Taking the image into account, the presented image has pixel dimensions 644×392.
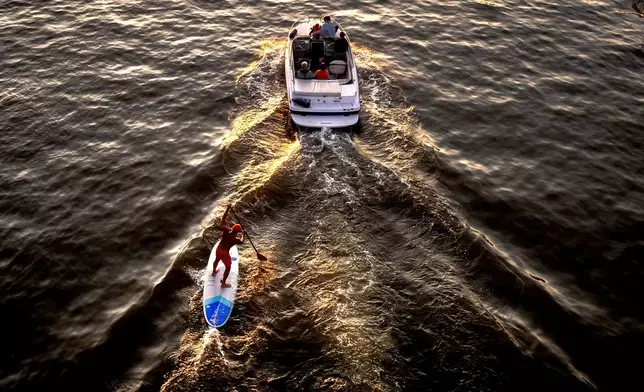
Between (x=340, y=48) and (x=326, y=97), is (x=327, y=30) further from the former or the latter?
(x=326, y=97)

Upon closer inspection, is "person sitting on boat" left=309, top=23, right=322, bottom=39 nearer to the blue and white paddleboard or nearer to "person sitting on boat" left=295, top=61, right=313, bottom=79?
"person sitting on boat" left=295, top=61, right=313, bottom=79

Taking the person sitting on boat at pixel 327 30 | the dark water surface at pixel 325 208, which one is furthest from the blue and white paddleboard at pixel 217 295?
the person sitting on boat at pixel 327 30

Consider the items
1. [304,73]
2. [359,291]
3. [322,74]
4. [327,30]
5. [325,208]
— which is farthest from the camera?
[327,30]

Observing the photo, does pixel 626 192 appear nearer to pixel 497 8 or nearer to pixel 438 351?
pixel 438 351

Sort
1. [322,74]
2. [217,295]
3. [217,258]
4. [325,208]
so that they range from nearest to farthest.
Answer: [217,295] → [217,258] → [325,208] → [322,74]

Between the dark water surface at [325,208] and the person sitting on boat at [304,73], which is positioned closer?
the dark water surface at [325,208]

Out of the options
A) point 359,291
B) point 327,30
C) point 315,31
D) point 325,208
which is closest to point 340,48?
point 327,30

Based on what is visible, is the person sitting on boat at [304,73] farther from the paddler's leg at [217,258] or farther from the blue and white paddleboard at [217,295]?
the paddler's leg at [217,258]

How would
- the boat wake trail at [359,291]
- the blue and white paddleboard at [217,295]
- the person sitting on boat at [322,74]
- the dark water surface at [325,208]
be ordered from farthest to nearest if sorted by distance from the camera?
the person sitting on boat at [322,74], the blue and white paddleboard at [217,295], the dark water surface at [325,208], the boat wake trail at [359,291]
